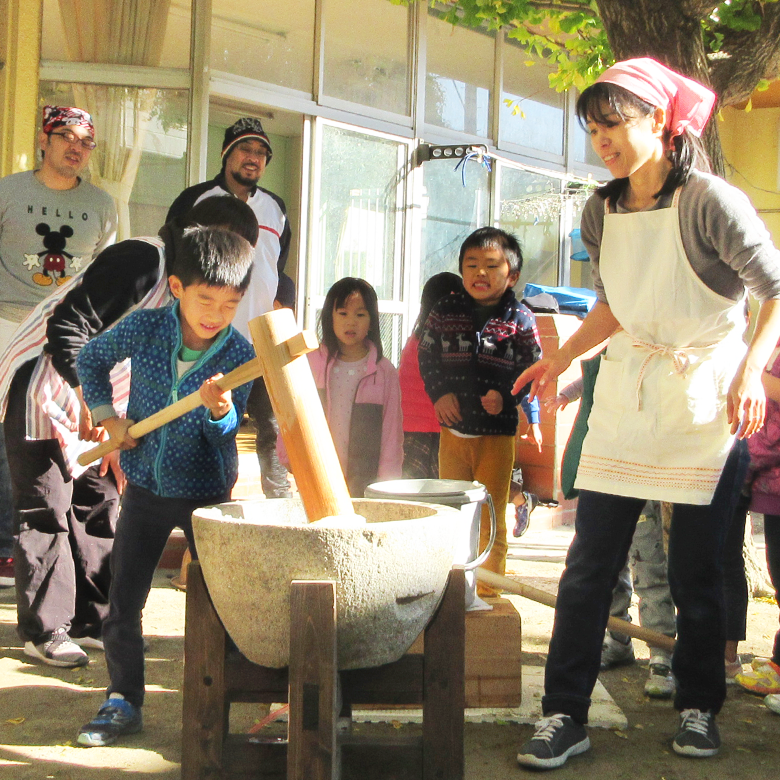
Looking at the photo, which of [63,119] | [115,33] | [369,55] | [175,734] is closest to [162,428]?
[175,734]

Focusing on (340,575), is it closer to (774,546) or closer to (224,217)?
(224,217)

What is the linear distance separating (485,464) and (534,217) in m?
7.02

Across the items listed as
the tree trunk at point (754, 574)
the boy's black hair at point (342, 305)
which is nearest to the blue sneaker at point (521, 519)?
the tree trunk at point (754, 574)

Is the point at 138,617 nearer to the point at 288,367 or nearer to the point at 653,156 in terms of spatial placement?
the point at 288,367

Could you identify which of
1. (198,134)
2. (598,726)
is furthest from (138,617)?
(198,134)

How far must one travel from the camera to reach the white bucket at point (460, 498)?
2.93 m

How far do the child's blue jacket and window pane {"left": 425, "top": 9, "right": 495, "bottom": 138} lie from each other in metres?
7.06

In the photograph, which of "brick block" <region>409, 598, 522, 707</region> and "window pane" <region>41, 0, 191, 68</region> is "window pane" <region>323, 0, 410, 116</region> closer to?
"window pane" <region>41, 0, 191, 68</region>

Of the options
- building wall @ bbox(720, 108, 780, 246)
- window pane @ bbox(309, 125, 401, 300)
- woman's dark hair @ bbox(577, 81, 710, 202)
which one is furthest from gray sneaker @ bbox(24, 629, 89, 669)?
building wall @ bbox(720, 108, 780, 246)

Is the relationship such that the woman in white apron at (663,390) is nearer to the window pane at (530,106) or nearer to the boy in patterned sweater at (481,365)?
the boy in patterned sweater at (481,365)

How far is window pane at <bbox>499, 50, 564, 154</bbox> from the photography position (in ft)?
33.3

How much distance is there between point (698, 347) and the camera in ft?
8.79

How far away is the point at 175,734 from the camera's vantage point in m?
2.82

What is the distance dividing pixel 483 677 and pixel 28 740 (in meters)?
1.34
